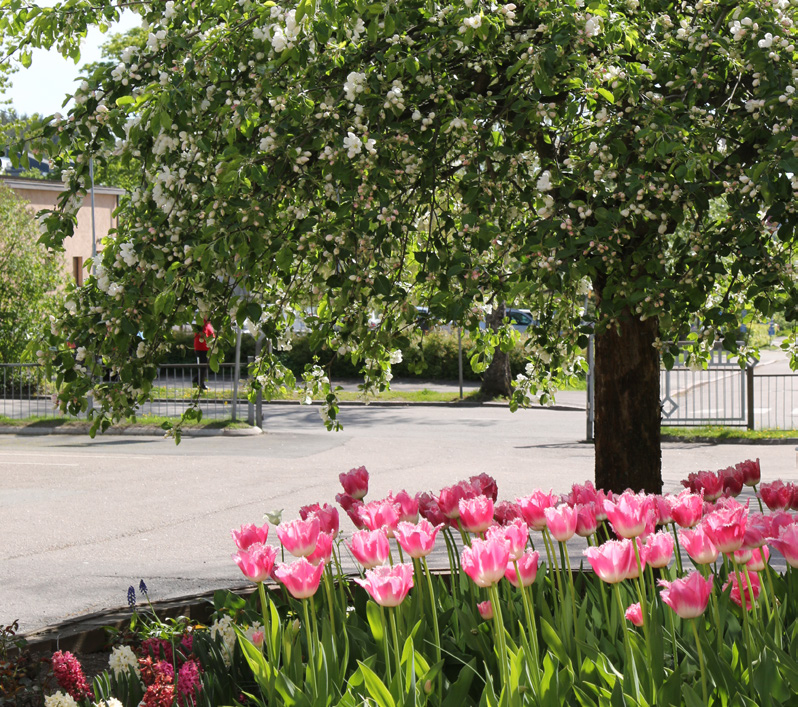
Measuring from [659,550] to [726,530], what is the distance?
0.18 metres

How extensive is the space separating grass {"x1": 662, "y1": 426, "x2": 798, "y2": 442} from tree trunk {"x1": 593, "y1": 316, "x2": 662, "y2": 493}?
38.9 feet

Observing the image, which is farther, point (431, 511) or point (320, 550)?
point (431, 511)

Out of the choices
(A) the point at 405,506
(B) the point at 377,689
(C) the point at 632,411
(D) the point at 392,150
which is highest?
(D) the point at 392,150

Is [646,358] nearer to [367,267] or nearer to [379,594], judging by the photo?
[367,267]

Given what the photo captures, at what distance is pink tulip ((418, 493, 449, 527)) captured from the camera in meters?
3.35

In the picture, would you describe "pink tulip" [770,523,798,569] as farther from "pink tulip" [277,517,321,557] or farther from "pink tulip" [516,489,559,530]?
"pink tulip" [277,517,321,557]

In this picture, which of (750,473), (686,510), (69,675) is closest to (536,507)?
(686,510)

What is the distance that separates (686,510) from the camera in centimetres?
292

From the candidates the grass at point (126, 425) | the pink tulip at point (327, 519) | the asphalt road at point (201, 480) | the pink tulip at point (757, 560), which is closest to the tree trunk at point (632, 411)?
the pink tulip at point (757, 560)

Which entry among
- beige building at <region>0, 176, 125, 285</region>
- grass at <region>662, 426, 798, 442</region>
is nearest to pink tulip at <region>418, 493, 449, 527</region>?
grass at <region>662, 426, 798, 442</region>

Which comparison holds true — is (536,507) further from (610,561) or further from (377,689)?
(377,689)

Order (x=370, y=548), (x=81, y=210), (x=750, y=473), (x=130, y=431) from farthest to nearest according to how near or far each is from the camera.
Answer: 1. (x=81, y=210)
2. (x=130, y=431)
3. (x=750, y=473)
4. (x=370, y=548)

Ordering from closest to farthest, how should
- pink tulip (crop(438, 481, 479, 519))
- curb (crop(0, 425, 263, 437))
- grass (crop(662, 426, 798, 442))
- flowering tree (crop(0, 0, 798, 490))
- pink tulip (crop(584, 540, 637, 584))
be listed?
pink tulip (crop(584, 540, 637, 584))
pink tulip (crop(438, 481, 479, 519))
flowering tree (crop(0, 0, 798, 490))
grass (crop(662, 426, 798, 442))
curb (crop(0, 425, 263, 437))

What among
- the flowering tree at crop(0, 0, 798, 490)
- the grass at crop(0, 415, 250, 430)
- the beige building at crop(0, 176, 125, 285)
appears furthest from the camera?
the beige building at crop(0, 176, 125, 285)
